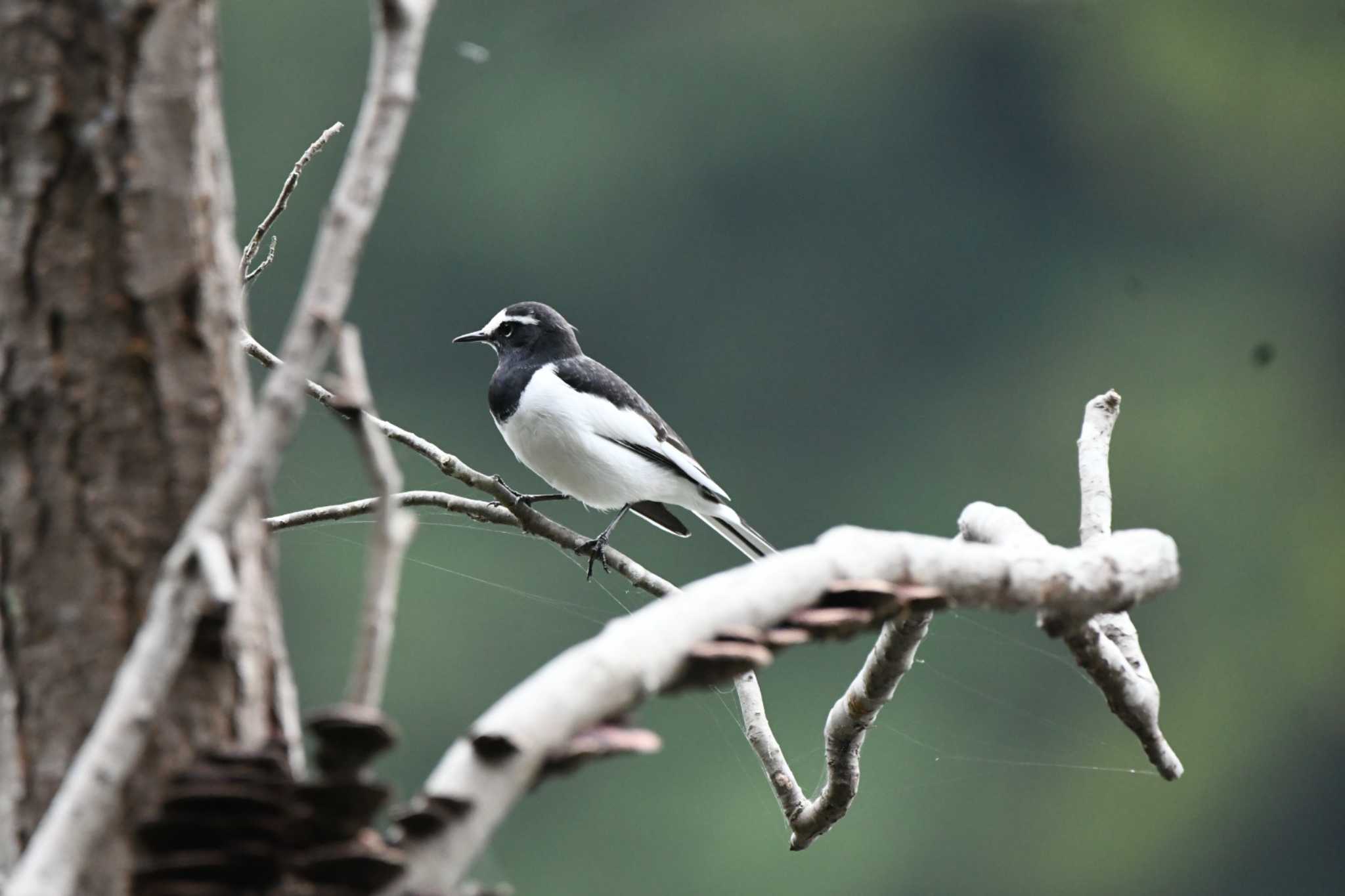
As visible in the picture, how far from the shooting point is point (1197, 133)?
84.1 ft

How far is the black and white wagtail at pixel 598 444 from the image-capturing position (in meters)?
4.07

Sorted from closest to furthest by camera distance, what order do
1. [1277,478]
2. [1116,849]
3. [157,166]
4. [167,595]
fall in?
1. [167,595]
2. [157,166]
3. [1116,849]
4. [1277,478]

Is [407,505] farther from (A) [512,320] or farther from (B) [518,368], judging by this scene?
(A) [512,320]

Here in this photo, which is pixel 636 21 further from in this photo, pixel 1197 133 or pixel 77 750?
pixel 77 750

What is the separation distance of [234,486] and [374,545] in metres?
0.09

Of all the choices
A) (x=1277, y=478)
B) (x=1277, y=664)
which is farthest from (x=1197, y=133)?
(x=1277, y=664)

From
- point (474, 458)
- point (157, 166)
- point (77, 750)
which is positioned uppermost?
point (474, 458)

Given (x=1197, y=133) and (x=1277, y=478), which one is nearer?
(x=1277, y=478)

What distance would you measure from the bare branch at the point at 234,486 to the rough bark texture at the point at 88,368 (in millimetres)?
27

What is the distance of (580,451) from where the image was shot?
405 cm

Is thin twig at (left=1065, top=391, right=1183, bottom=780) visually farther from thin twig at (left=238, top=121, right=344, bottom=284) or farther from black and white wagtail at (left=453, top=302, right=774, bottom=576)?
black and white wagtail at (left=453, top=302, right=774, bottom=576)

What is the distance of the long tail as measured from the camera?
4031 mm

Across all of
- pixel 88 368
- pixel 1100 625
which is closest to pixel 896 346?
pixel 1100 625

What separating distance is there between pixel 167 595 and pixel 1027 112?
1086 inches
